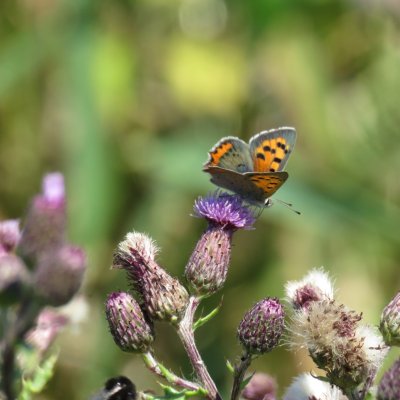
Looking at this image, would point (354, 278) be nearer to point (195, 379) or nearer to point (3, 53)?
point (3, 53)

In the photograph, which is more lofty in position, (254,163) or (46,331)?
(254,163)

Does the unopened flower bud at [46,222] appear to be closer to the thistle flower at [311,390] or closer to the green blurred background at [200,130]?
the thistle flower at [311,390]

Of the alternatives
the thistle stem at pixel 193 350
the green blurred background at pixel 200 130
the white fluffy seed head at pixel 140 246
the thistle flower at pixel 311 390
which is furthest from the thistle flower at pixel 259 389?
the green blurred background at pixel 200 130

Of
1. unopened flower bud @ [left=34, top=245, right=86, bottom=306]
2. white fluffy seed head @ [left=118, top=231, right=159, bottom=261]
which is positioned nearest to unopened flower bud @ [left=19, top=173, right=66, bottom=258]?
unopened flower bud @ [left=34, top=245, right=86, bottom=306]

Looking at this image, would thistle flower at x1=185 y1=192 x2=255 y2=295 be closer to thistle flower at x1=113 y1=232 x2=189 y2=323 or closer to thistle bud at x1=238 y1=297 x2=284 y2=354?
thistle flower at x1=113 y1=232 x2=189 y2=323

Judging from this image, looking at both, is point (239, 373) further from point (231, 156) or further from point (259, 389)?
point (231, 156)

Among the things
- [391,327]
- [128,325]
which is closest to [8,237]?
[128,325]
